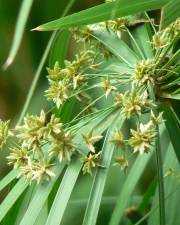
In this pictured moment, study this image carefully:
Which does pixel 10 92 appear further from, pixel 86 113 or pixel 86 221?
pixel 86 221

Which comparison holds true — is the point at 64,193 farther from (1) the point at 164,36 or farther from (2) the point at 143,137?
(1) the point at 164,36

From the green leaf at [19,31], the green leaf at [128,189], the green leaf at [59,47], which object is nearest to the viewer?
the green leaf at [19,31]

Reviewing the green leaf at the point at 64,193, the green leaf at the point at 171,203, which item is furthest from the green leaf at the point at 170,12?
the green leaf at the point at 171,203

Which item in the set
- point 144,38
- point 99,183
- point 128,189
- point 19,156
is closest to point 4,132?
point 19,156

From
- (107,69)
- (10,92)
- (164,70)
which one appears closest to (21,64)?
(10,92)

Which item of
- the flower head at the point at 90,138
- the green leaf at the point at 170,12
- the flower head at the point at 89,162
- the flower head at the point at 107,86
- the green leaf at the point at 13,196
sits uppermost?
the green leaf at the point at 170,12

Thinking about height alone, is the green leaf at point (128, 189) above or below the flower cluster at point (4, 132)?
above

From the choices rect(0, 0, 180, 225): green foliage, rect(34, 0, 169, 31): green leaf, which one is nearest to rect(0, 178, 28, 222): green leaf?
rect(0, 0, 180, 225): green foliage

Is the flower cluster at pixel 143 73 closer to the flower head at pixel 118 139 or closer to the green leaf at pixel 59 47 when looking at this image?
the flower head at pixel 118 139
